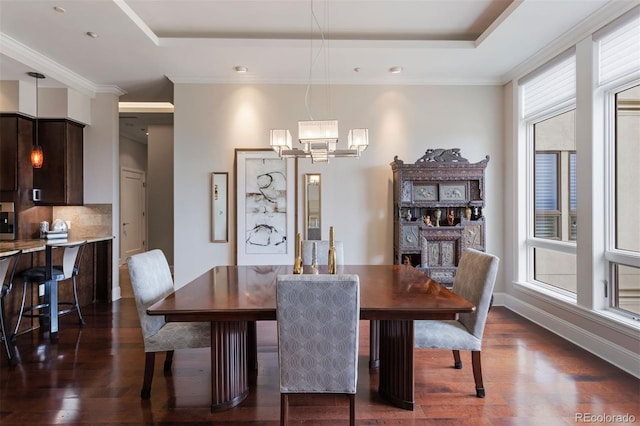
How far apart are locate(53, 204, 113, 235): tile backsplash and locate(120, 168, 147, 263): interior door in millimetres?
2262

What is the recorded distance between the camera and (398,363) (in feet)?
7.30

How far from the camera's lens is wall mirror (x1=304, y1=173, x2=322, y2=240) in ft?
15.0

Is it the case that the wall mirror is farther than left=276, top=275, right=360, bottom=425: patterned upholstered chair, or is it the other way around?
the wall mirror

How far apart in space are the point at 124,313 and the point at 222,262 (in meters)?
1.32

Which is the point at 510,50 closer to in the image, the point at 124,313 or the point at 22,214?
the point at 124,313

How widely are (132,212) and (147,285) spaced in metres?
Answer: 6.19

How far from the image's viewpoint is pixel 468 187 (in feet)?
14.2

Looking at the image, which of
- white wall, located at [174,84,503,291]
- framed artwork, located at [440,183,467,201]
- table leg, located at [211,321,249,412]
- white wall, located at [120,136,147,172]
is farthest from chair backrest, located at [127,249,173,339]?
white wall, located at [120,136,147,172]

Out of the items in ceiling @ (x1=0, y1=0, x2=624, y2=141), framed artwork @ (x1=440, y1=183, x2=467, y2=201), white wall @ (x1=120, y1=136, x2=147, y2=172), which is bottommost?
framed artwork @ (x1=440, y1=183, x2=467, y2=201)

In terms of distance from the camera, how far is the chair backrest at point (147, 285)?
2.29 m

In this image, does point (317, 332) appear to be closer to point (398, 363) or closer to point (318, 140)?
point (398, 363)

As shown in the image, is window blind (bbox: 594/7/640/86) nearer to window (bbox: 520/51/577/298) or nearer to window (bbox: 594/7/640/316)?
window (bbox: 594/7/640/316)

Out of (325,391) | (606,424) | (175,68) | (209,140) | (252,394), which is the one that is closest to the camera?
(325,391)

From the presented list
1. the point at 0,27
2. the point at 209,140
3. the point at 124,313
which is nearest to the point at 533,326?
the point at 209,140
